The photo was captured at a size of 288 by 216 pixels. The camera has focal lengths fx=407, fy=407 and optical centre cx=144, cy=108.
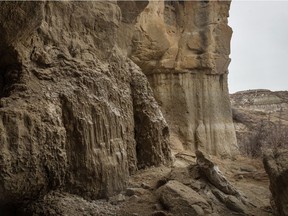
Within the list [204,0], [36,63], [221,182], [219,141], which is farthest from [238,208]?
[204,0]

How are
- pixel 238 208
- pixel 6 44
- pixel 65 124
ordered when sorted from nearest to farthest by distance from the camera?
pixel 6 44
pixel 65 124
pixel 238 208

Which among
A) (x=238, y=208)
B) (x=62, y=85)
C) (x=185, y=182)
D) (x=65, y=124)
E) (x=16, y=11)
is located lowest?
(x=238, y=208)

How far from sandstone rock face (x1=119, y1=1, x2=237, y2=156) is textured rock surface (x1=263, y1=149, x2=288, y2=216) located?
18.1ft

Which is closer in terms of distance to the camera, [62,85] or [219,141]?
[62,85]

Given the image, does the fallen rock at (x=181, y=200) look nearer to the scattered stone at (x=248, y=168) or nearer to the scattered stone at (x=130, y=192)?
the scattered stone at (x=130, y=192)

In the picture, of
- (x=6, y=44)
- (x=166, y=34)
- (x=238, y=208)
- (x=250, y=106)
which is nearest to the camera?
(x=6, y=44)

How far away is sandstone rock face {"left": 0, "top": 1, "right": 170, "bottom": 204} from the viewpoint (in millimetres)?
4328

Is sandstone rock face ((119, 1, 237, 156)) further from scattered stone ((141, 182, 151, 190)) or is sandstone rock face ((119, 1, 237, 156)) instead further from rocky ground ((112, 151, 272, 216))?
scattered stone ((141, 182, 151, 190))

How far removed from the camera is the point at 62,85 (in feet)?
16.8

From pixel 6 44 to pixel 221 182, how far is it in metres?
3.54

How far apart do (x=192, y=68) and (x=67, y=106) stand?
694cm

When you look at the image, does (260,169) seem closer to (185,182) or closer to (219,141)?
(219,141)

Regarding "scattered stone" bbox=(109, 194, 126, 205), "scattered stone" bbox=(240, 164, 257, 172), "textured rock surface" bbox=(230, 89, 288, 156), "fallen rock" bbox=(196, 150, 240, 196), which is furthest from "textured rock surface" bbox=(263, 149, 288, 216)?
"textured rock surface" bbox=(230, 89, 288, 156)

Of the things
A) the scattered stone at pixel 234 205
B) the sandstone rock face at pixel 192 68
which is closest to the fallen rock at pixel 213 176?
the scattered stone at pixel 234 205
